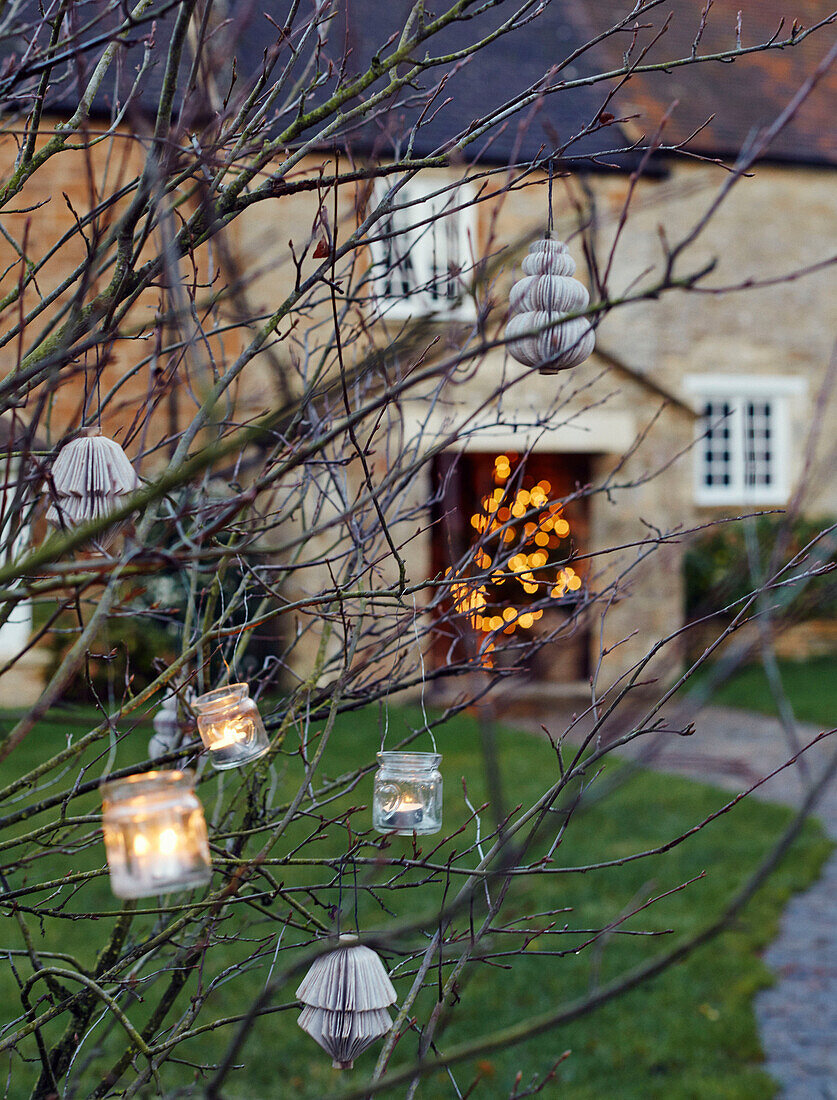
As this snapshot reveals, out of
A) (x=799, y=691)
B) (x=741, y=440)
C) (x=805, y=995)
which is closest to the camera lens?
(x=805, y=995)

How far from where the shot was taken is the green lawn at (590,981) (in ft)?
13.3

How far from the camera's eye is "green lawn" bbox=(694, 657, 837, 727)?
401 inches

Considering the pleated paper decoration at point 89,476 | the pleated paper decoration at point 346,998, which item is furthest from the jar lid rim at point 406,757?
the pleated paper decoration at point 89,476

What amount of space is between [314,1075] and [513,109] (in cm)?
355

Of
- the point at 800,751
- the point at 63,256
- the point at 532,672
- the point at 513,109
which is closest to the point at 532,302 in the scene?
the point at 513,109

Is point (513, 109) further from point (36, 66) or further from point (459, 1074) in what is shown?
point (459, 1074)

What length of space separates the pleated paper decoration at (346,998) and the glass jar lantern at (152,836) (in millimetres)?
633

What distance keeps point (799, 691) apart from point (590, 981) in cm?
943

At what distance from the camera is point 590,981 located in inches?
114

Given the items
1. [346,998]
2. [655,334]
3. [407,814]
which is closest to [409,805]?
[407,814]

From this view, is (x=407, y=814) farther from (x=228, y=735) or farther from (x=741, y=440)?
(x=741, y=440)

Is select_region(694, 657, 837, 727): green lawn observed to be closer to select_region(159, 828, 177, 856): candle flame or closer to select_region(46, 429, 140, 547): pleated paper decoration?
select_region(46, 429, 140, 547): pleated paper decoration

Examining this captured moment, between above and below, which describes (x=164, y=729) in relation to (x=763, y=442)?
below

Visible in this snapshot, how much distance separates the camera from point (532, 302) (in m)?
2.17
